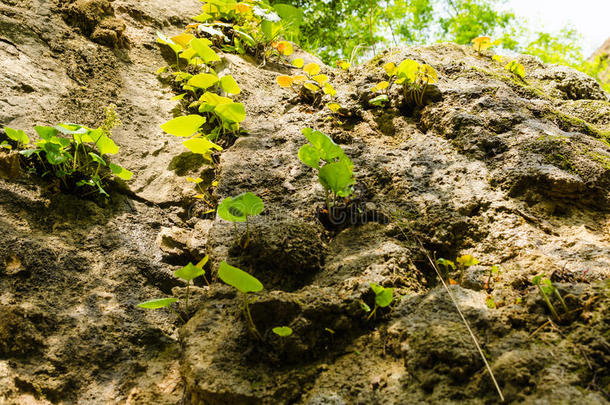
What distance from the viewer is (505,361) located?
4.21 feet

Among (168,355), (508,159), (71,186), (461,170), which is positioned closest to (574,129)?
(508,159)

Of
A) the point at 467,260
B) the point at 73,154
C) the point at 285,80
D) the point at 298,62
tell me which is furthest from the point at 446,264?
the point at 298,62

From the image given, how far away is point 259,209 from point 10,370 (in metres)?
1.23

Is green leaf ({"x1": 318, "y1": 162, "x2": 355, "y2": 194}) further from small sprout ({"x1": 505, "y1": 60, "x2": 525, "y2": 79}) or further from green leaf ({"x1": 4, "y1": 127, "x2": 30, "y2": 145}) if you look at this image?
small sprout ({"x1": 505, "y1": 60, "x2": 525, "y2": 79})

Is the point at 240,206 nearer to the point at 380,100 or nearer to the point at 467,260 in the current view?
the point at 467,260

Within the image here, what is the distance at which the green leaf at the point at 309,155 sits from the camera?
204cm

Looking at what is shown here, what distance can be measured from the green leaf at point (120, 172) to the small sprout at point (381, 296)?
1.64 meters

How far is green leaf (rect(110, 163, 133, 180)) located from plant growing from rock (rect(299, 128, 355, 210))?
3.69 ft

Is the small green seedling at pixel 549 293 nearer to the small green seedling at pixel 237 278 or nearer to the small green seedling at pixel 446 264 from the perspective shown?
the small green seedling at pixel 446 264

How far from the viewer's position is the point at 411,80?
2.71m

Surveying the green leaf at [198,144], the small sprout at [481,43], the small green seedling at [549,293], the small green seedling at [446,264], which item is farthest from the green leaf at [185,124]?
the small sprout at [481,43]

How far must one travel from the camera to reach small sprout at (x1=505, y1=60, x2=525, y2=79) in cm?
300

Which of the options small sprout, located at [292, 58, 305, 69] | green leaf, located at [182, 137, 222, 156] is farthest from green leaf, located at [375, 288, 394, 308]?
small sprout, located at [292, 58, 305, 69]

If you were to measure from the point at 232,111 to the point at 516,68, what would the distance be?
2.29 metres
